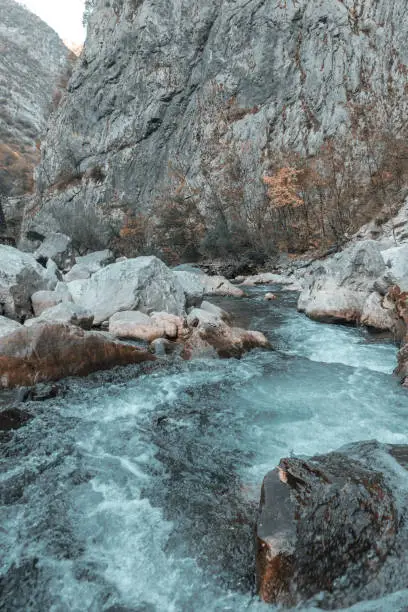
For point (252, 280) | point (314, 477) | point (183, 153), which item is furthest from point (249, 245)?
point (314, 477)

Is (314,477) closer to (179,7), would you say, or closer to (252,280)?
(252,280)

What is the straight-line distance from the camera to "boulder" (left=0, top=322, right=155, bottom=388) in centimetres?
896

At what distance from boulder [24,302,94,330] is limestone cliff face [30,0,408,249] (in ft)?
96.0

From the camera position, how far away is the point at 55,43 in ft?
464

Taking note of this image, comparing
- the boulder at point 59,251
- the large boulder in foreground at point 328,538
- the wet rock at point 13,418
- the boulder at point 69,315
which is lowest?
the boulder at point 59,251

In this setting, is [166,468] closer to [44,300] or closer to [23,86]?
[44,300]

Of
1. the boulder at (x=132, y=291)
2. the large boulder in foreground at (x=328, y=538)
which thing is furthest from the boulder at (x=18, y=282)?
the large boulder in foreground at (x=328, y=538)

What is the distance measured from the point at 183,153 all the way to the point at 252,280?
27.6 metres

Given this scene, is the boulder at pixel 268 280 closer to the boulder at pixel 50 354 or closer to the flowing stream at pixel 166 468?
the flowing stream at pixel 166 468

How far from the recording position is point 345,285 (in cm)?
1565

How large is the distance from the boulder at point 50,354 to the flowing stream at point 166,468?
1.44 feet

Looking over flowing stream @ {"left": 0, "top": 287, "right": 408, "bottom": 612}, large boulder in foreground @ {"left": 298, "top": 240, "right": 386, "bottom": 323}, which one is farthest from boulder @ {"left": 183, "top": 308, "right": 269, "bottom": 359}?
large boulder in foreground @ {"left": 298, "top": 240, "right": 386, "bottom": 323}

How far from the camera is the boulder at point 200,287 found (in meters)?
16.6

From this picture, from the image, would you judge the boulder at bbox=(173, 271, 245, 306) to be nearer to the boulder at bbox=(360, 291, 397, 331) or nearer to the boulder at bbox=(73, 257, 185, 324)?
the boulder at bbox=(73, 257, 185, 324)
